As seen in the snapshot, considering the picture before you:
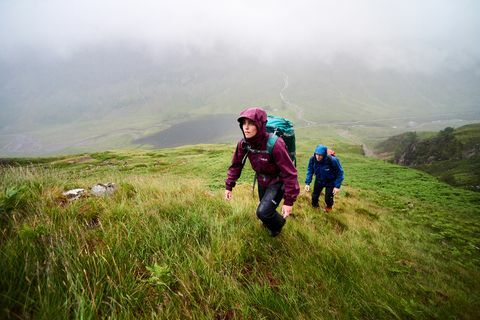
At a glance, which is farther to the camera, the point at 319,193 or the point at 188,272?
the point at 319,193

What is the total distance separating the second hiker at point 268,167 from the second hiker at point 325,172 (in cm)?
413

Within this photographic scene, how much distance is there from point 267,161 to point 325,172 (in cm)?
513

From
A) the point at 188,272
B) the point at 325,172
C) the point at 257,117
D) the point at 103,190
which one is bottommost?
the point at 325,172

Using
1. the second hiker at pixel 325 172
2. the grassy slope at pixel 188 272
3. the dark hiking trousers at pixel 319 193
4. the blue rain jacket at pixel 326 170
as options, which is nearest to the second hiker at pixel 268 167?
the grassy slope at pixel 188 272

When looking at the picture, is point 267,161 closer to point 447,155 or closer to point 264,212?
point 264,212

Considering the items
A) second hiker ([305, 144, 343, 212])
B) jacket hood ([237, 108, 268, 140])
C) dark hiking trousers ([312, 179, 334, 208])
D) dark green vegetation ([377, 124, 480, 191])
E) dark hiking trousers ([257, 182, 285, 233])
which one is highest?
jacket hood ([237, 108, 268, 140])

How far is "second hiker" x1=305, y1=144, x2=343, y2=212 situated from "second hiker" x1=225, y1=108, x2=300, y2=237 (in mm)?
4133

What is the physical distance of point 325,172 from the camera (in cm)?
887

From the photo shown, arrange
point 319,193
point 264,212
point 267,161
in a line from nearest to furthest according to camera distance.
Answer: point 264,212
point 267,161
point 319,193

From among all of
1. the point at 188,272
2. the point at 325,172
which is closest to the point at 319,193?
the point at 325,172

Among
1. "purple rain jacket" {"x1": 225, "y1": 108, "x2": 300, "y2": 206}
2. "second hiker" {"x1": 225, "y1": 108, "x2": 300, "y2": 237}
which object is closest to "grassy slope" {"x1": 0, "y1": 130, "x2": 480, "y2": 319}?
"second hiker" {"x1": 225, "y1": 108, "x2": 300, "y2": 237}

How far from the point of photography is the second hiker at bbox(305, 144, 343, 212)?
8.53 m

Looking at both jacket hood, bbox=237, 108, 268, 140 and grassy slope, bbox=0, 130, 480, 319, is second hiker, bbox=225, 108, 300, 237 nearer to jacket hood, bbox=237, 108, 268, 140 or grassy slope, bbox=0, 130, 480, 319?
jacket hood, bbox=237, 108, 268, 140

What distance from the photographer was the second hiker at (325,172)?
853 cm
